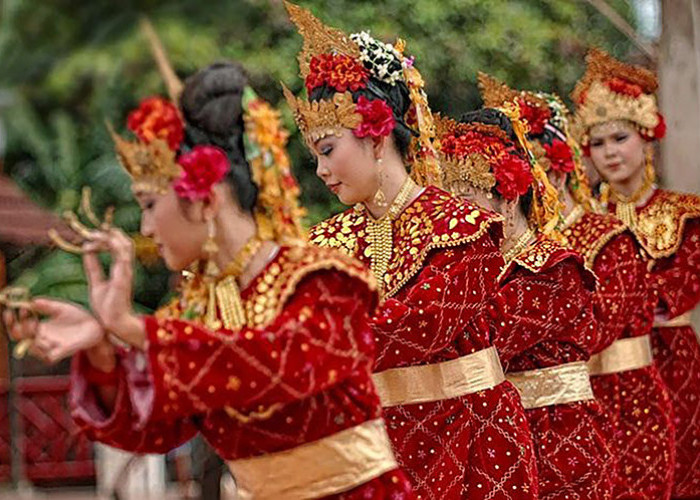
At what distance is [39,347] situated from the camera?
3.17 metres

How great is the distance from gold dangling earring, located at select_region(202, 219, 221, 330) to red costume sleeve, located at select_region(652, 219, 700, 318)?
3.32 m

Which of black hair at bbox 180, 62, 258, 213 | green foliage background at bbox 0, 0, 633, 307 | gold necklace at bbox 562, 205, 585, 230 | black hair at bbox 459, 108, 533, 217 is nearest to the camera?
black hair at bbox 180, 62, 258, 213

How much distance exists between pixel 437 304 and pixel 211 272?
1095mm

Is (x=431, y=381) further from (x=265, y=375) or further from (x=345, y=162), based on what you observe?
(x=265, y=375)

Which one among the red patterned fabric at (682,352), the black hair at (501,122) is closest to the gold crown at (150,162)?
the black hair at (501,122)

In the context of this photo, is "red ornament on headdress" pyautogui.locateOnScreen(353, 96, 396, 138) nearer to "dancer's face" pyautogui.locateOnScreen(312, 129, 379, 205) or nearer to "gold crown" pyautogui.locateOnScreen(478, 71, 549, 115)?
"dancer's face" pyautogui.locateOnScreen(312, 129, 379, 205)

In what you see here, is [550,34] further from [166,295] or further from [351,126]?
[351,126]

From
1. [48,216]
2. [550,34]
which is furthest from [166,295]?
[550,34]

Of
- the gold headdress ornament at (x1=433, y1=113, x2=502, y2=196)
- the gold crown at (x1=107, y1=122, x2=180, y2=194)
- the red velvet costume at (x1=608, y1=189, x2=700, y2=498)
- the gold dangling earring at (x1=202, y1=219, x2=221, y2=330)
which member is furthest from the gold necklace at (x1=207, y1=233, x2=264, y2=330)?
the red velvet costume at (x1=608, y1=189, x2=700, y2=498)

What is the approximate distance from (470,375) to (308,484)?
1.36 metres

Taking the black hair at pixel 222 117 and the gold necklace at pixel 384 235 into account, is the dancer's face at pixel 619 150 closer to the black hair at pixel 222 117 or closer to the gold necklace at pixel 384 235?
the gold necklace at pixel 384 235

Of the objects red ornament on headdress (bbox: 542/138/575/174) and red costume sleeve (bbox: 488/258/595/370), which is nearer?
red costume sleeve (bbox: 488/258/595/370)

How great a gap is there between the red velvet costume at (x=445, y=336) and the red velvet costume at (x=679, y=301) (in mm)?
1848

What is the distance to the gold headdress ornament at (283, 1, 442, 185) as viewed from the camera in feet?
15.2
